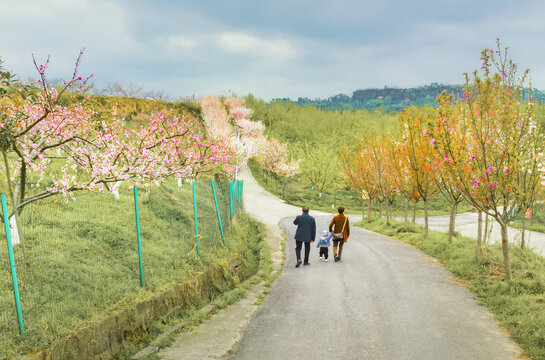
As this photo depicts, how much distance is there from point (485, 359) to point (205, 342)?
4.18 metres

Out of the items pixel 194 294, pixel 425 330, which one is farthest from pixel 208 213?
pixel 425 330

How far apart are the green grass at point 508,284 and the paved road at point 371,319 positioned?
0.26 meters

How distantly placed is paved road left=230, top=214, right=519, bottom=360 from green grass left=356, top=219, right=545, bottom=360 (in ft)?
0.86

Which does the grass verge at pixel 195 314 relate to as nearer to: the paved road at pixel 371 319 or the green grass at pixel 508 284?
the paved road at pixel 371 319

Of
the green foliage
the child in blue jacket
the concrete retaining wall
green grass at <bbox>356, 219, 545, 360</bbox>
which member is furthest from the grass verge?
the green foliage

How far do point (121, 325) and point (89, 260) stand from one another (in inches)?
75.4

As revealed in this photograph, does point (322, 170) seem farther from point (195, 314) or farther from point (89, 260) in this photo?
point (89, 260)

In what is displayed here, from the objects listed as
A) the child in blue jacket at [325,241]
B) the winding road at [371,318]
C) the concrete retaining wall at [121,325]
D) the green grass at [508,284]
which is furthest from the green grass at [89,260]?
the green grass at [508,284]

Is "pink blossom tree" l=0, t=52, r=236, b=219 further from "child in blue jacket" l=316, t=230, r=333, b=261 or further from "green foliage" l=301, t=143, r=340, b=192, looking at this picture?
"green foliage" l=301, t=143, r=340, b=192

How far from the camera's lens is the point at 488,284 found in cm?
876

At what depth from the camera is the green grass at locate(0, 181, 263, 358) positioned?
5184 mm

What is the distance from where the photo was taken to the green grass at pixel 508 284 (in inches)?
241

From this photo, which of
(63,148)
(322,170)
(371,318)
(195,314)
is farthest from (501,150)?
(322,170)

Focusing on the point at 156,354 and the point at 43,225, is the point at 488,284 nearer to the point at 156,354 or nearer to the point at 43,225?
the point at 156,354
